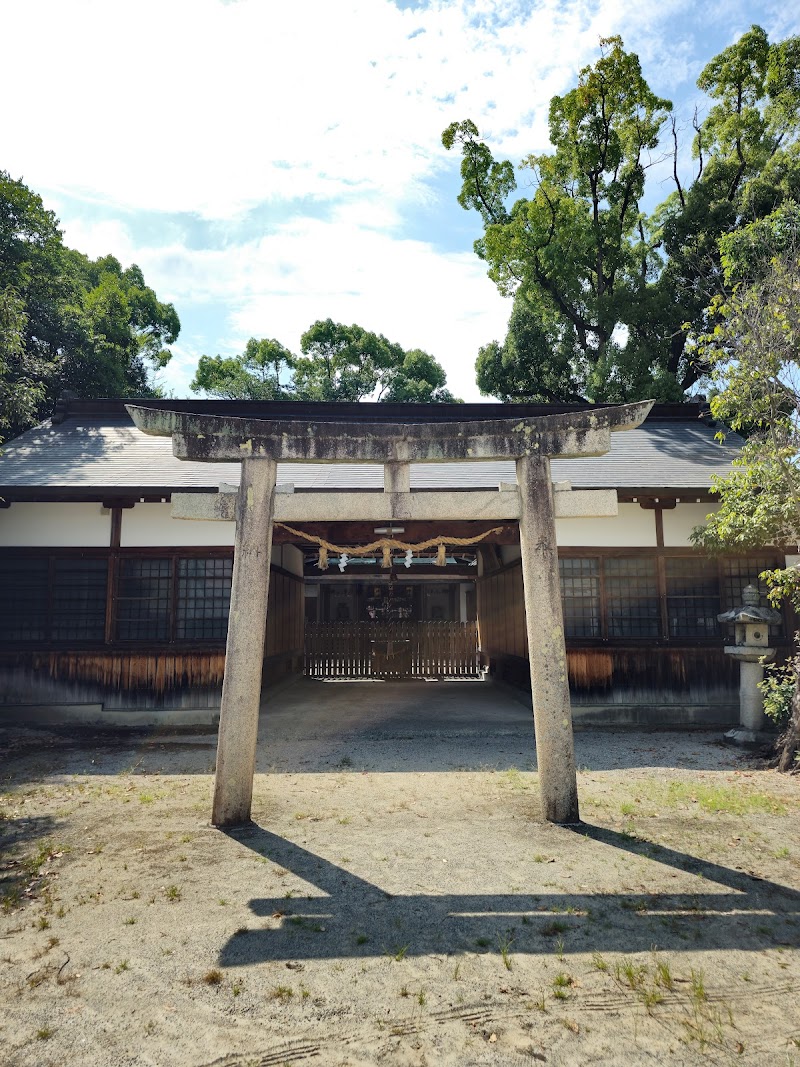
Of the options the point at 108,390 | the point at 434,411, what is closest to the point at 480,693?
the point at 434,411

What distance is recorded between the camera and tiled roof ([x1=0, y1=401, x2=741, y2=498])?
34.3ft

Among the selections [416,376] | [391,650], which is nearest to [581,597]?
[391,650]

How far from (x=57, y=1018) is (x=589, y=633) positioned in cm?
922

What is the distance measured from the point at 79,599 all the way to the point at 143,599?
1.08 m

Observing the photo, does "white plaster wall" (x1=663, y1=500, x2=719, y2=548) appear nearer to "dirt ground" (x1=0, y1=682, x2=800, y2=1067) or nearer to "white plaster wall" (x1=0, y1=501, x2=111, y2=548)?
"dirt ground" (x1=0, y1=682, x2=800, y2=1067)

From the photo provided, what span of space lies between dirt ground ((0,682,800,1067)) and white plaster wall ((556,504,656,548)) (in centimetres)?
439

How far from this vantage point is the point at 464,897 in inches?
167

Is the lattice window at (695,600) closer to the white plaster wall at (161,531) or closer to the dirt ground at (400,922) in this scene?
the dirt ground at (400,922)

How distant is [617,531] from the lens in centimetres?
1102

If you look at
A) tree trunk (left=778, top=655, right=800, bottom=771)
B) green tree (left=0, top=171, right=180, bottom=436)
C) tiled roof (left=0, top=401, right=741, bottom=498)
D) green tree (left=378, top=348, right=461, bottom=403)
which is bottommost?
tree trunk (left=778, top=655, right=800, bottom=771)

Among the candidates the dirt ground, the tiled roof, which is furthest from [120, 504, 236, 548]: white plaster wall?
the dirt ground

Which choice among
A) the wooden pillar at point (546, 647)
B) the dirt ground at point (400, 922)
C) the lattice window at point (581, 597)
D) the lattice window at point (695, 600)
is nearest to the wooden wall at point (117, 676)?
the dirt ground at point (400, 922)

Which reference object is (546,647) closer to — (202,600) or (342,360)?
(202,600)

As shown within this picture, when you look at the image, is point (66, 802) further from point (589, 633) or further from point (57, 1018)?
point (589, 633)
